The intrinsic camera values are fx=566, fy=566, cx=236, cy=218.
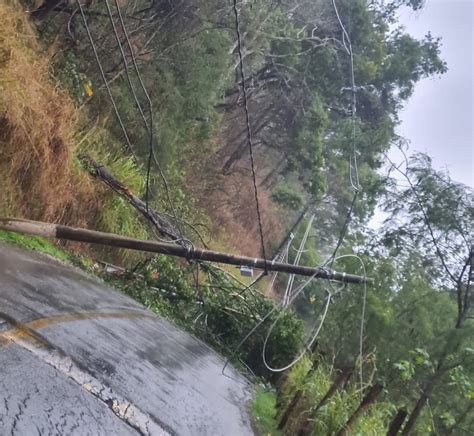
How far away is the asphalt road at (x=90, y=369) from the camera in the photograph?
9.88ft

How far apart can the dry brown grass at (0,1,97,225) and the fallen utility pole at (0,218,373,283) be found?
97 centimetres

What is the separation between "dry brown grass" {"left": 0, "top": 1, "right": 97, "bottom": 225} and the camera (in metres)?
7.53

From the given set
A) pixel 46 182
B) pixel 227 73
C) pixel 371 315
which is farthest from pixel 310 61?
pixel 46 182

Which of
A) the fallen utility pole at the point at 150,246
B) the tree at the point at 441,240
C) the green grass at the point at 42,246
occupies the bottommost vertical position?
the green grass at the point at 42,246

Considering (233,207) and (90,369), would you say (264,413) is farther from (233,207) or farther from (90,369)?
(233,207)

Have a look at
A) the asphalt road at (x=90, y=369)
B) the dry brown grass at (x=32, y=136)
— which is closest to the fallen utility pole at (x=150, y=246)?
the asphalt road at (x=90, y=369)

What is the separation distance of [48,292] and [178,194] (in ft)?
33.4

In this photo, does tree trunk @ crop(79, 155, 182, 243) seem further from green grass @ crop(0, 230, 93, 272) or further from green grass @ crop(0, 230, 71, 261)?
green grass @ crop(0, 230, 71, 261)

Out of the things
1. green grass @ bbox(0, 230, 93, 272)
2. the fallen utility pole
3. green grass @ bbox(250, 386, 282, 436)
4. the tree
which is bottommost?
green grass @ bbox(0, 230, 93, 272)

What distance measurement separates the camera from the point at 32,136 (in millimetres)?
7848

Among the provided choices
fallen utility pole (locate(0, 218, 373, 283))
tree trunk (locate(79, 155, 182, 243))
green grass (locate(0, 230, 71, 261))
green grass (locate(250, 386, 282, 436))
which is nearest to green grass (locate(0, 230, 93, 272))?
green grass (locate(0, 230, 71, 261))

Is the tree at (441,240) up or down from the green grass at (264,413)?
up

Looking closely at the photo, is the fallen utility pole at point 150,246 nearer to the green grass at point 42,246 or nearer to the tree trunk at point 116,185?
the green grass at point 42,246

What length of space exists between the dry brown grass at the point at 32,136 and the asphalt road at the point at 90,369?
52.8 inches
